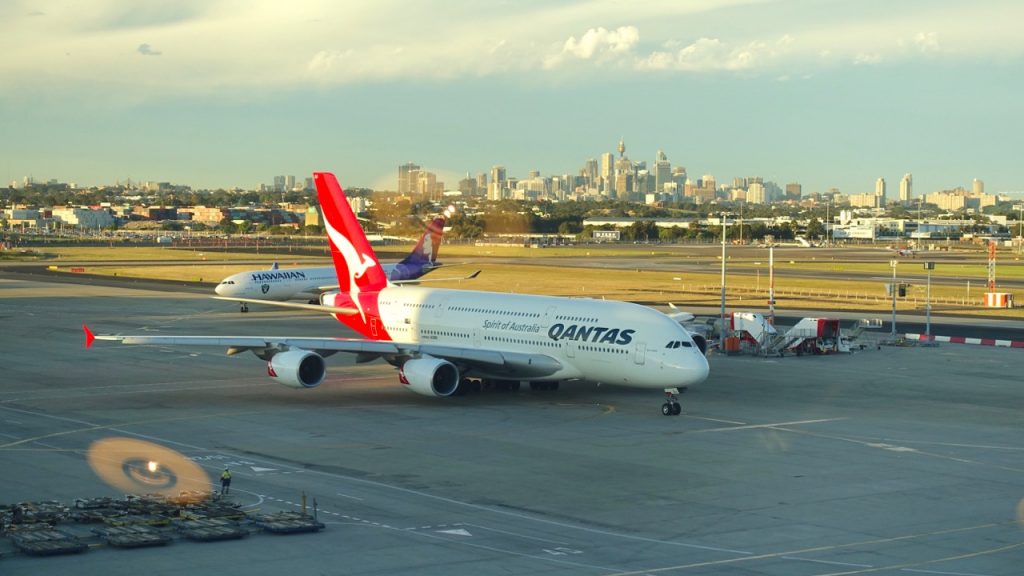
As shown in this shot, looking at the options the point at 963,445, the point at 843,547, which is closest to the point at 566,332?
the point at 963,445

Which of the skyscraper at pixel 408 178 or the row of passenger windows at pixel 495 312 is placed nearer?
the row of passenger windows at pixel 495 312

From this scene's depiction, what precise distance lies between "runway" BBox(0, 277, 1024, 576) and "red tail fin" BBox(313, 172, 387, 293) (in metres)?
4.37

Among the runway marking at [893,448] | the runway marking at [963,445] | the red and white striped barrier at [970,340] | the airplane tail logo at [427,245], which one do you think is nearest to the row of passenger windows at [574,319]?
the runway marking at [893,448]

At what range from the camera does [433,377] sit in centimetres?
4950

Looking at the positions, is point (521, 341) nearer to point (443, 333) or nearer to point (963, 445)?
point (443, 333)

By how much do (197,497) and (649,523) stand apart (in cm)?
1155

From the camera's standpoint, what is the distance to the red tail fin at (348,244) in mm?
61156

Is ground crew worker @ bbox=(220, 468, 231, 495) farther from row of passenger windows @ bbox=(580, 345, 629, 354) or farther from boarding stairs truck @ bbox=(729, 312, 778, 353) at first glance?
boarding stairs truck @ bbox=(729, 312, 778, 353)

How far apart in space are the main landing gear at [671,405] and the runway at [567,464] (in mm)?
632

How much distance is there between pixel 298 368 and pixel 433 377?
5.32 m

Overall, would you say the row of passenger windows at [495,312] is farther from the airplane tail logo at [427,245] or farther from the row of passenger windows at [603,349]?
the airplane tail logo at [427,245]

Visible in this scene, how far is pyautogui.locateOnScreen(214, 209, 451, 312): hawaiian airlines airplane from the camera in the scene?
9831 cm

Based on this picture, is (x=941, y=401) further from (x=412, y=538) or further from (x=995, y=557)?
(x=412, y=538)

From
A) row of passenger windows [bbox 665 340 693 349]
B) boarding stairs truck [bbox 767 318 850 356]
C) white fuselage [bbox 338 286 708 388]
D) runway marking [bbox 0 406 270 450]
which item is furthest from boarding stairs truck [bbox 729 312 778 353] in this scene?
runway marking [bbox 0 406 270 450]
